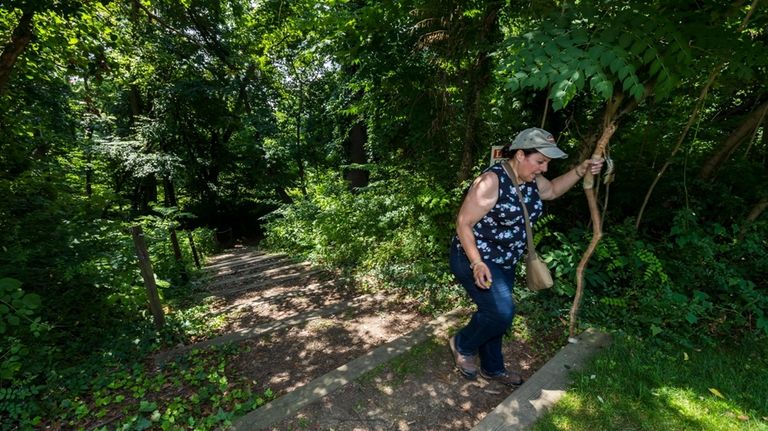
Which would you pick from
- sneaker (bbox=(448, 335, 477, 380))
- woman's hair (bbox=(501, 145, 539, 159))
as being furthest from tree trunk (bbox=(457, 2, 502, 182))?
sneaker (bbox=(448, 335, 477, 380))

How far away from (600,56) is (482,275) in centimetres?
156

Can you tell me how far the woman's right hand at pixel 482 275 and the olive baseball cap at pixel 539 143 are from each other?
85 cm

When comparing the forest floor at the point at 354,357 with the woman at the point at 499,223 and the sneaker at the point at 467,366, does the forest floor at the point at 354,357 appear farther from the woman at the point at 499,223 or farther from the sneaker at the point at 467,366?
the woman at the point at 499,223

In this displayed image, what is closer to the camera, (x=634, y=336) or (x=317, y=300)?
(x=634, y=336)

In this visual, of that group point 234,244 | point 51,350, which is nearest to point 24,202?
point 51,350

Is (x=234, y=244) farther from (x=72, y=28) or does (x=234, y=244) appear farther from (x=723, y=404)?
(x=723, y=404)

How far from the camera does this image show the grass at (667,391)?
212cm

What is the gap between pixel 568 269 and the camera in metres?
3.63

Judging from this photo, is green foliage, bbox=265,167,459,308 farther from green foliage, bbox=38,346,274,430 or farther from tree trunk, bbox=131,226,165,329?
tree trunk, bbox=131,226,165,329

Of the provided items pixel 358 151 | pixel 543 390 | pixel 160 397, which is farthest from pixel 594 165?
pixel 358 151

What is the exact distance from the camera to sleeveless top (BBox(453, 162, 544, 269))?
7.45 feet

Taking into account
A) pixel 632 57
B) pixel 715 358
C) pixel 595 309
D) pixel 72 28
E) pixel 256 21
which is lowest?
pixel 715 358

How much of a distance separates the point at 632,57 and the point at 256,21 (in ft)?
28.2

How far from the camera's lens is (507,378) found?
105 inches
